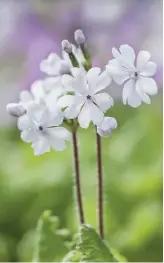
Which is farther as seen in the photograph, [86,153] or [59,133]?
[86,153]

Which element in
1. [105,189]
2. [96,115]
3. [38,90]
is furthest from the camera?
[105,189]

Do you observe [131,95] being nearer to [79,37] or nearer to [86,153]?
[79,37]

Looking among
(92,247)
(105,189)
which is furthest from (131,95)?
(105,189)

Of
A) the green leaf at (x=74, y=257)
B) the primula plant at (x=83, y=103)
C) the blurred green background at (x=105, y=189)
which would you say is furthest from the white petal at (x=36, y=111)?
the blurred green background at (x=105, y=189)

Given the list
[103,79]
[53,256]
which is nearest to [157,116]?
[53,256]

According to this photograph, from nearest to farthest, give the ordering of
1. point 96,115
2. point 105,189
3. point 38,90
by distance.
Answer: point 96,115
point 38,90
point 105,189

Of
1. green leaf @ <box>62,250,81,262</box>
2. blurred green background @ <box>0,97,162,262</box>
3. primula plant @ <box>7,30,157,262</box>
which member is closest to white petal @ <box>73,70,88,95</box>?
primula plant @ <box>7,30,157,262</box>

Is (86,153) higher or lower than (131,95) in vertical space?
higher

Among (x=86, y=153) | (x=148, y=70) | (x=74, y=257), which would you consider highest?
(x=86, y=153)

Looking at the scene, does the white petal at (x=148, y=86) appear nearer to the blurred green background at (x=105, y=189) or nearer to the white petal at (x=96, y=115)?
the white petal at (x=96, y=115)
